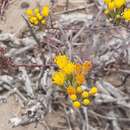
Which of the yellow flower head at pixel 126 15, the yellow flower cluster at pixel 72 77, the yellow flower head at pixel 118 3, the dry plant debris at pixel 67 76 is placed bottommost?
the dry plant debris at pixel 67 76

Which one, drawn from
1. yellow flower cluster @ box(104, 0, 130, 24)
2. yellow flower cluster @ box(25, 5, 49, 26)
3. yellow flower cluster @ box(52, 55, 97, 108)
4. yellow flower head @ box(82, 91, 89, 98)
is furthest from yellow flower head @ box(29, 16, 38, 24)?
yellow flower head @ box(82, 91, 89, 98)

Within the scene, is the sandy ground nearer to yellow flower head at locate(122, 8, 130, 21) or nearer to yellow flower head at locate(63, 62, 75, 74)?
yellow flower head at locate(63, 62, 75, 74)

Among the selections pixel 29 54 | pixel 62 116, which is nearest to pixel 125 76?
pixel 62 116

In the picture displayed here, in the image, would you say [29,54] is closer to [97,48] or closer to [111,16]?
[97,48]

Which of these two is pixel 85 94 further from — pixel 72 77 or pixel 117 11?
pixel 117 11

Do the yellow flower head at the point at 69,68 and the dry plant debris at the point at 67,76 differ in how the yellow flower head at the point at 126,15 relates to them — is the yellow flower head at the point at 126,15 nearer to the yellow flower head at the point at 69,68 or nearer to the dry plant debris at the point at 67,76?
the dry plant debris at the point at 67,76

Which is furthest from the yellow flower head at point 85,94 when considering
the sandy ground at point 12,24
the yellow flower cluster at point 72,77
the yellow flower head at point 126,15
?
the sandy ground at point 12,24

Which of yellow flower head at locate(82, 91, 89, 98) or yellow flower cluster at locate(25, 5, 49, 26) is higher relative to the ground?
yellow flower cluster at locate(25, 5, 49, 26)
